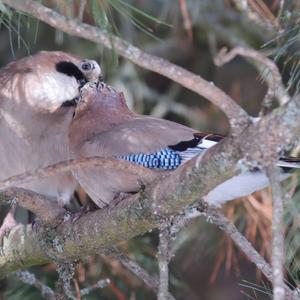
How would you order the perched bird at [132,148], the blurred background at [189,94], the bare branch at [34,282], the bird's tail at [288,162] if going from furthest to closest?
the blurred background at [189,94] → the bare branch at [34,282] → the perched bird at [132,148] → the bird's tail at [288,162]

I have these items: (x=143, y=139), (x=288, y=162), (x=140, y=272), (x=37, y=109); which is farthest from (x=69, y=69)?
(x=288, y=162)

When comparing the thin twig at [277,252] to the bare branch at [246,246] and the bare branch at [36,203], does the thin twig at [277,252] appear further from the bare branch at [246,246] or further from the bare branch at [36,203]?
the bare branch at [36,203]

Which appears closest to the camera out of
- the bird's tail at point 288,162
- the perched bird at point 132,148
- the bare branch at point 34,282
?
the bird's tail at point 288,162

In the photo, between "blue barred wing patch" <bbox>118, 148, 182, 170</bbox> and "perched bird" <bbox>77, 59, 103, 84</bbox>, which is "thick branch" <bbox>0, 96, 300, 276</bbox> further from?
"perched bird" <bbox>77, 59, 103, 84</bbox>

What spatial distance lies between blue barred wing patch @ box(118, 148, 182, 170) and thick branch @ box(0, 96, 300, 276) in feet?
0.81

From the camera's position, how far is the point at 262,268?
2348 mm

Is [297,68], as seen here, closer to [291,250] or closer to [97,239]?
[291,250]

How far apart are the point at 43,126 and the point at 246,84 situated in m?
1.95

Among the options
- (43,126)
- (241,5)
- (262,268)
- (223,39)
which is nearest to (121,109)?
(43,126)

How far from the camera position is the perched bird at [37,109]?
3.24m

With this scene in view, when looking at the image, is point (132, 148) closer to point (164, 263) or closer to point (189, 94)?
point (164, 263)

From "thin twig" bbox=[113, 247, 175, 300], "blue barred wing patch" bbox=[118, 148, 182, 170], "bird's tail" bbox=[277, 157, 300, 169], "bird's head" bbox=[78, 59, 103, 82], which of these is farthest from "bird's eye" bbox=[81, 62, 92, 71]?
"bird's tail" bbox=[277, 157, 300, 169]

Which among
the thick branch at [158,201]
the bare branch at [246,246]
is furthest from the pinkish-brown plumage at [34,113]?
the bare branch at [246,246]

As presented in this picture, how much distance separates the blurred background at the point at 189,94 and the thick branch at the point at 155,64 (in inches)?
44.0
